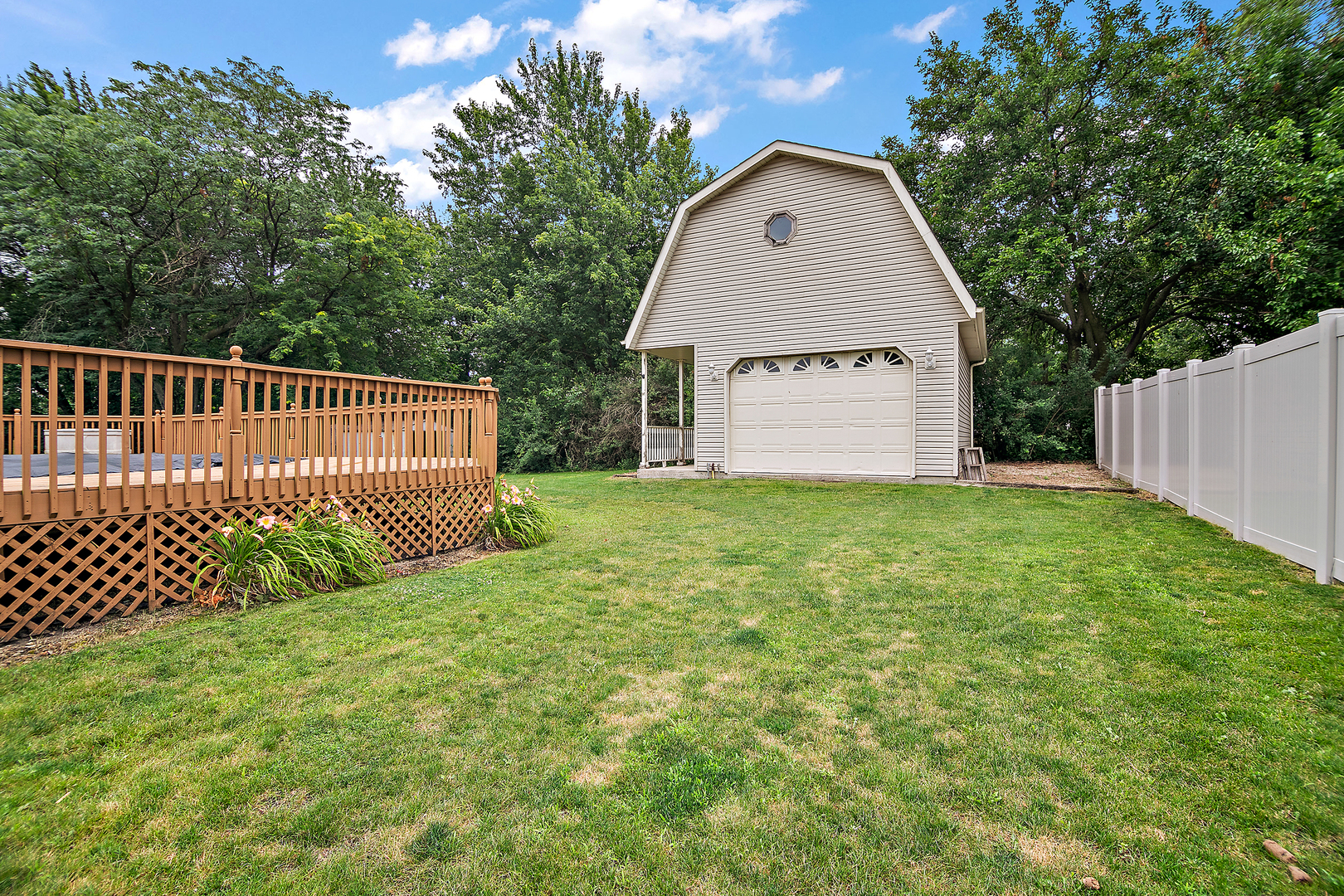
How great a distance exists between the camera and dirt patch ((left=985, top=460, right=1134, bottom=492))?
9.86 m

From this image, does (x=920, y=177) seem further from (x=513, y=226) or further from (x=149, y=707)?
(x=149, y=707)

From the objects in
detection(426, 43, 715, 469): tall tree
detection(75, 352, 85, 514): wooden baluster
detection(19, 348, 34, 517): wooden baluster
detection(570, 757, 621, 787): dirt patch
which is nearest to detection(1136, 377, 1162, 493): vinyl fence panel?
detection(570, 757, 621, 787): dirt patch

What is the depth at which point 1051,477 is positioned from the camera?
11.1m

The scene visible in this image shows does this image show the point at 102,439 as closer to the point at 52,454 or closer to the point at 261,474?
the point at 52,454

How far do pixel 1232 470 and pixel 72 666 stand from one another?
861cm

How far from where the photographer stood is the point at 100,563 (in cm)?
424

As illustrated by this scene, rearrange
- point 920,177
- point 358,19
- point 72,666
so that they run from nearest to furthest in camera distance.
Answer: point 72,666 < point 358,19 < point 920,177

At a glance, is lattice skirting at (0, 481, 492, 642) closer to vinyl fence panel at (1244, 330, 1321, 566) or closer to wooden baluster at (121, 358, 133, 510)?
wooden baluster at (121, 358, 133, 510)

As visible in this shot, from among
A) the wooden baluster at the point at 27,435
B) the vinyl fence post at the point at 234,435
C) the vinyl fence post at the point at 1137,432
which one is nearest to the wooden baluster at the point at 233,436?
the vinyl fence post at the point at 234,435

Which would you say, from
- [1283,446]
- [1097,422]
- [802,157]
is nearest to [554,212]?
[802,157]

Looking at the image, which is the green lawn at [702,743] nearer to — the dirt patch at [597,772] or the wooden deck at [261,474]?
the dirt patch at [597,772]

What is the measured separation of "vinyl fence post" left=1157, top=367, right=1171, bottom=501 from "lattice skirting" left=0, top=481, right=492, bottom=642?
9894mm

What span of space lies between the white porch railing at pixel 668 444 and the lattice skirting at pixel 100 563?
1001 cm

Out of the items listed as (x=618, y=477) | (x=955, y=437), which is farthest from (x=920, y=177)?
(x=618, y=477)
